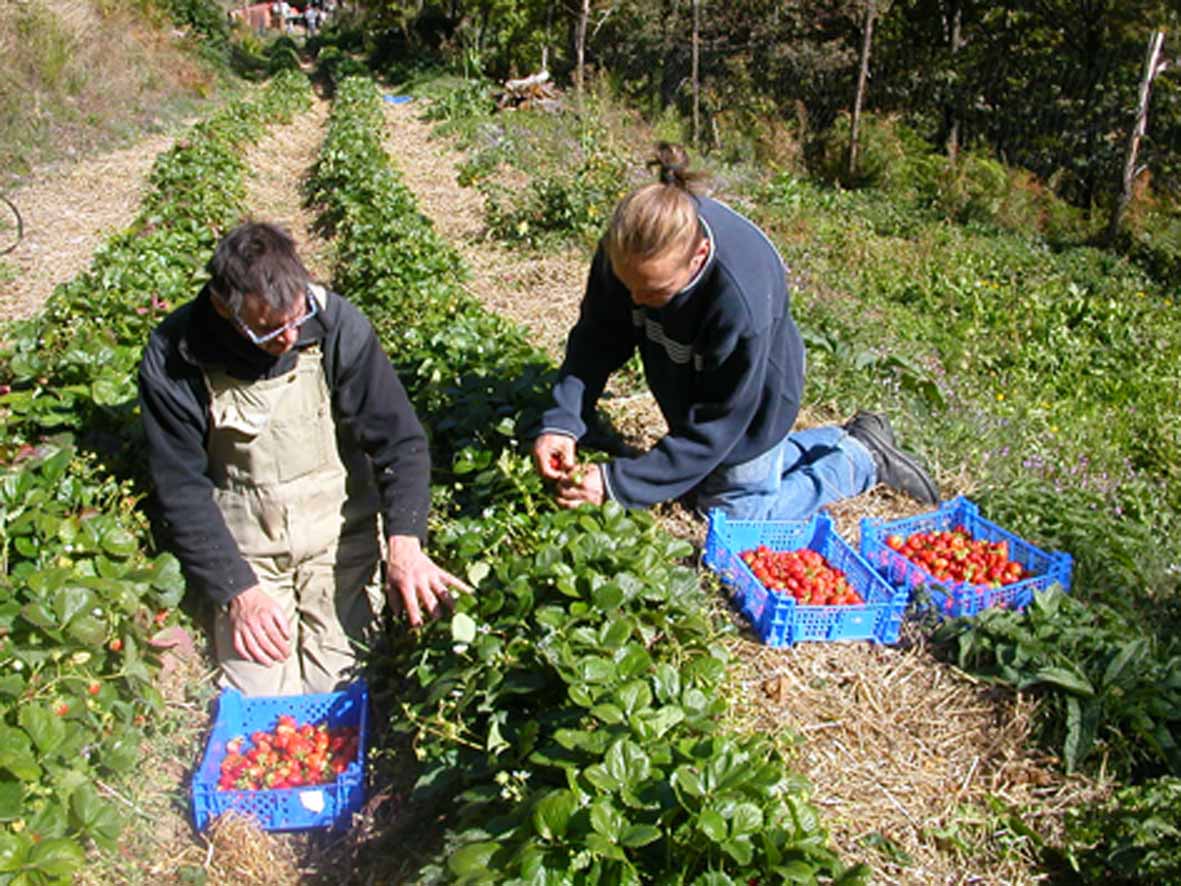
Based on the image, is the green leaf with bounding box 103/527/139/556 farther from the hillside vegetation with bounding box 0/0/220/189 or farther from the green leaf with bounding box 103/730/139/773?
the hillside vegetation with bounding box 0/0/220/189

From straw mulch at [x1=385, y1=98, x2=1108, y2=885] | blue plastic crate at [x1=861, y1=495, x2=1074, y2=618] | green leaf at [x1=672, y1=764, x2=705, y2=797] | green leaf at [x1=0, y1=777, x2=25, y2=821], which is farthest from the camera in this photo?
blue plastic crate at [x1=861, y1=495, x2=1074, y2=618]

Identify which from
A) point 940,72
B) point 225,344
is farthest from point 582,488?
point 940,72

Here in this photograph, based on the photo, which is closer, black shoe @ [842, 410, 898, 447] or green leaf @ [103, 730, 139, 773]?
green leaf @ [103, 730, 139, 773]

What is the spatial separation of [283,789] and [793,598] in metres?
1.81

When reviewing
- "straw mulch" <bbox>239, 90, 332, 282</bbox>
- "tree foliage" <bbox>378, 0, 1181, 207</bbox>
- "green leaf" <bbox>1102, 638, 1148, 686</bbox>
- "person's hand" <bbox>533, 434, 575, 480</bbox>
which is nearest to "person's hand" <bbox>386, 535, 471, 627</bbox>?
→ "person's hand" <bbox>533, 434, 575, 480</bbox>

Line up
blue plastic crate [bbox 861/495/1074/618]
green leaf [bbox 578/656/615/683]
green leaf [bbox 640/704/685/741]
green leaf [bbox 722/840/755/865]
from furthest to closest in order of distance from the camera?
blue plastic crate [bbox 861/495/1074/618] → green leaf [bbox 578/656/615/683] → green leaf [bbox 640/704/685/741] → green leaf [bbox 722/840/755/865]

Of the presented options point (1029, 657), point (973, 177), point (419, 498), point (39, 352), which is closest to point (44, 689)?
point (419, 498)

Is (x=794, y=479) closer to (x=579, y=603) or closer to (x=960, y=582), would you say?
(x=960, y=582)

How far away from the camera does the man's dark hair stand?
2820 millimetres

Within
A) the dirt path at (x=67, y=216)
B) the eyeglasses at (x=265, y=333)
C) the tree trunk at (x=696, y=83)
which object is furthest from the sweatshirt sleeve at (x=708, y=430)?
the tree trunk at (x=696, y=83)

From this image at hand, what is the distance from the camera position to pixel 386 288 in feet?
20.2

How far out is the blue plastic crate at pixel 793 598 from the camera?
11.1 ft

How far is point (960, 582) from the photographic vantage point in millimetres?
3654

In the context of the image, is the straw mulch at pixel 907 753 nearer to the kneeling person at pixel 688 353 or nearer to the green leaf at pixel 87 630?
the kneeling person at pixel 688 353
